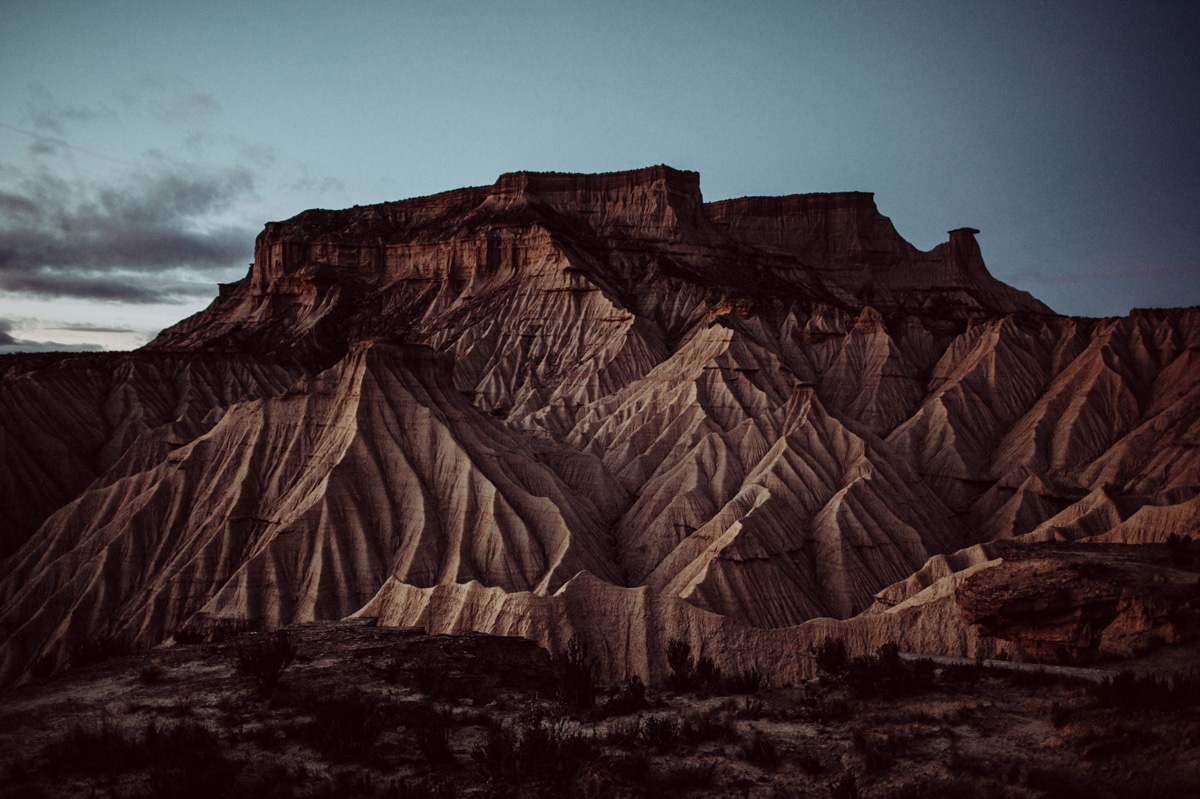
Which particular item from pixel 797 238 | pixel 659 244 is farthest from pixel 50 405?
pixel 797 238

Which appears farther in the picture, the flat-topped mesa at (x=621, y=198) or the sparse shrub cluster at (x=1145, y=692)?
the flat-topped mesa at (x=621, y=198)

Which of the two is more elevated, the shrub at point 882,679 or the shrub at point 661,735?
the shrub at point 882,679

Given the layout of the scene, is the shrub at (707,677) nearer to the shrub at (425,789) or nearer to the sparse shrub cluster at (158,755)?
the shrub at (425,789)

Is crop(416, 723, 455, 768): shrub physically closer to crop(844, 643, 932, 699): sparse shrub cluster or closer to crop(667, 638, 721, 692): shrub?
crop(667, 638, 721, 692): shrub

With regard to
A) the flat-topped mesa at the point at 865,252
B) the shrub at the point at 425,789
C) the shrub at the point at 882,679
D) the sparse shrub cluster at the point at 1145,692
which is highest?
the flat-topped mesa at the point at 865,252

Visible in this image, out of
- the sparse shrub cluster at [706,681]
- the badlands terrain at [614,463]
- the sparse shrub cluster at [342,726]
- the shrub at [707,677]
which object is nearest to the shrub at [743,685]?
the sparse shrub cluster at [706,681]

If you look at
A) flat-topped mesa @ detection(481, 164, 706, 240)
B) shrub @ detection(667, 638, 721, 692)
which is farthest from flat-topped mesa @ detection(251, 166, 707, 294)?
shrub @ detection(667, 638, 721, 692)

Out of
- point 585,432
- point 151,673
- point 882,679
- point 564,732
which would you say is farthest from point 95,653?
point 585,432

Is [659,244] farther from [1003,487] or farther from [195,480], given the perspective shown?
[195,480]
